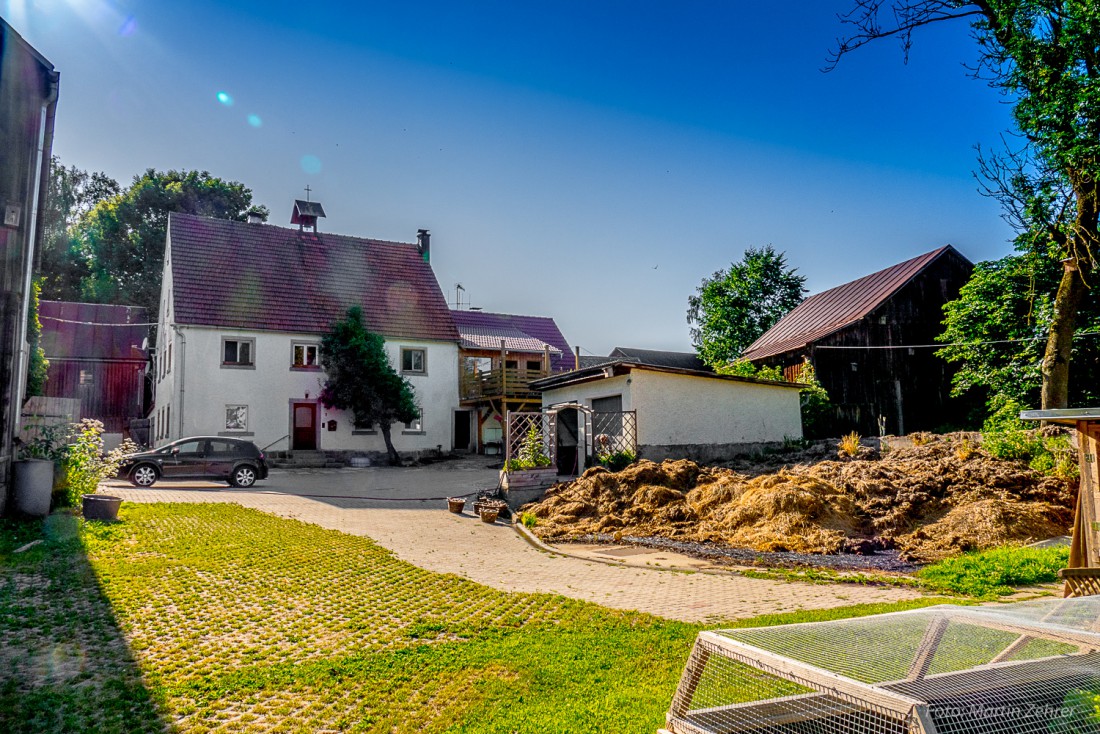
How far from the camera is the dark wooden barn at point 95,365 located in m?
33.9

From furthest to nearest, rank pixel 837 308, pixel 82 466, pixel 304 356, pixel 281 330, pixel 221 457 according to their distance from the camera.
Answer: pixel 837 308 → pixel 304 356 → pixel 281 330 → pixel 221 457 → pixel 82 466

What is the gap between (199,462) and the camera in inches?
778

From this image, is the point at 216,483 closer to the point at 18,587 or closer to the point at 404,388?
the point at 404,388

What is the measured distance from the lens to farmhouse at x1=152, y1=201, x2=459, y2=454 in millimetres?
27406

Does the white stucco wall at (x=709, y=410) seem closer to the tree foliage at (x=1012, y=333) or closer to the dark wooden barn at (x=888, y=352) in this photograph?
the dark wooden barn at (x=888, y=352)

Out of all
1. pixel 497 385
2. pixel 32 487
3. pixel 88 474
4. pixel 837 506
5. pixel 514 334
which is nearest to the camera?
pixel 32 487

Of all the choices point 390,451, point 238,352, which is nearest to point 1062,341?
point 390,451

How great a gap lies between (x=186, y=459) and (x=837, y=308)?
25069mm

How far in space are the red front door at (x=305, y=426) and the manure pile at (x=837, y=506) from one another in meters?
16.4

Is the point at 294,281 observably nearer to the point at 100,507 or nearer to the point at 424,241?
the point at 424,241

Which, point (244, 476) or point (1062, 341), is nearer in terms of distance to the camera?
point (1062, 341)

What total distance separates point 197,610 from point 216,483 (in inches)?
621

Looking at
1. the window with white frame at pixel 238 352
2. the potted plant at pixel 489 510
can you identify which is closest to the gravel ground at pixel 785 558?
the potted plant at pixel 489 510

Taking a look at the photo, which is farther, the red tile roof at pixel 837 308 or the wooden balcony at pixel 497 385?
the wooden balcony at pixel 497 385
